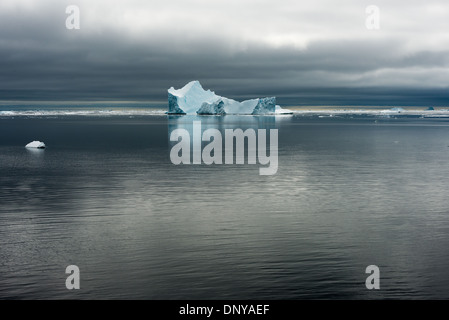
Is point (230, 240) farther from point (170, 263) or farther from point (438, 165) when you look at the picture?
point (438, 165)

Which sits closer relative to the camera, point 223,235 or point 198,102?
point 223,235

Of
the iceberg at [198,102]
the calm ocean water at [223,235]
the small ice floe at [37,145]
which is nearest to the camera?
the calm ocean water at [223,235]

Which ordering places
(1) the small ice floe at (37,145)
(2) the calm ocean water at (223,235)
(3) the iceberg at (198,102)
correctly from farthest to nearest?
(3) the iceberg at (198,102) < (1) the small ice floe at (37,145) < (2) the calm ocean water at (223,235)

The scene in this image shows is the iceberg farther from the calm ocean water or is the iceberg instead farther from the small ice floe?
the calm ocean water

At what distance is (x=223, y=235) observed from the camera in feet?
60.3

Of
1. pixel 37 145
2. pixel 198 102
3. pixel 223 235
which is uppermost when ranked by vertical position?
pixel 198 102

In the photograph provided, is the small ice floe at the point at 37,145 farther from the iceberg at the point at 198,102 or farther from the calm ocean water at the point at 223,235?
the iceberg at the point at 198,102

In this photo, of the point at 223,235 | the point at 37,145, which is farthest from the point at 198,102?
the point at 223,235

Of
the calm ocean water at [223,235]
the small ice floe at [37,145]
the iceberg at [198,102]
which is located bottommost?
the calm ocean water at [223,235]

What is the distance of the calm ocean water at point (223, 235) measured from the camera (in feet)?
44.2

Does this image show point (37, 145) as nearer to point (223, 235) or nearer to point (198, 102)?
point (223, 235)

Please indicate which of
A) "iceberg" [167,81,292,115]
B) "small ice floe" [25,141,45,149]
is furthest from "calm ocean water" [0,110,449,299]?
"iceberg" [167,81,292,115]

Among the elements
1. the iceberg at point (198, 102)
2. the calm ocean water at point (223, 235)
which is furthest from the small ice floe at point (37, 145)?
the iceberg at point (198, 102)

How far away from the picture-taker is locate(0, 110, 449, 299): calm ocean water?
13469 millimetres
